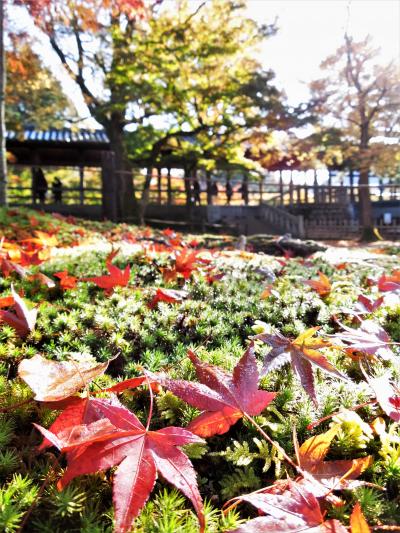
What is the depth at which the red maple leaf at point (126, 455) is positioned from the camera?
67cm

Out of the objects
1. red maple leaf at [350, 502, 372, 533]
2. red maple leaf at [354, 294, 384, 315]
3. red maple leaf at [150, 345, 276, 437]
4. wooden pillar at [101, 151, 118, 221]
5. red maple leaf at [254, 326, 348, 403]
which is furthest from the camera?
wooden pillar at [101, 151, 118, 221]

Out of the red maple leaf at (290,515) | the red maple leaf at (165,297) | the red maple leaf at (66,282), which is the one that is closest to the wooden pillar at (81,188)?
the red maple leaf at (66,282)

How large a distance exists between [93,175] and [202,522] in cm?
2791

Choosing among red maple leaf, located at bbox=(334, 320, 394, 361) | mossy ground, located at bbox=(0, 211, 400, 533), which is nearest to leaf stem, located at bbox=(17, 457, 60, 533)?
mossy ground, located at bbox=(0, 211, 400, 533)

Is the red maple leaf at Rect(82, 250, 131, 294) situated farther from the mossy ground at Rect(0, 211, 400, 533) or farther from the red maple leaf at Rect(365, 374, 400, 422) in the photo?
the red maple leaf at Rect(365, 374, 400, 422)

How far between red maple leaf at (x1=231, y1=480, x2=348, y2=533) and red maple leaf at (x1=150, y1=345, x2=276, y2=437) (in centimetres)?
18

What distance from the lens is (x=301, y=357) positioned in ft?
3.51

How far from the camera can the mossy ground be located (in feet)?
2.53

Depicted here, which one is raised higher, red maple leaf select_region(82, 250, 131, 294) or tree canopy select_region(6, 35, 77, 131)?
tree canopy select_region(6, 35, 77, 131)

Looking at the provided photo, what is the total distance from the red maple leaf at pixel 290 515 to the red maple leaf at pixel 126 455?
0.10 m

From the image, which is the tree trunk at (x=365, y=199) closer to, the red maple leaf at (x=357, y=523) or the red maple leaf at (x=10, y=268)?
the red maple leaf at (x=10, y=268)

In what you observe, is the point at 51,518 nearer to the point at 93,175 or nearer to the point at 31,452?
the point at 31,452

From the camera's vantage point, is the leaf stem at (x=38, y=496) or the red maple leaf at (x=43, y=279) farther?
the red maple leaf at (x=43, y=279)

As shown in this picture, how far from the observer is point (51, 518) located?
74cm
